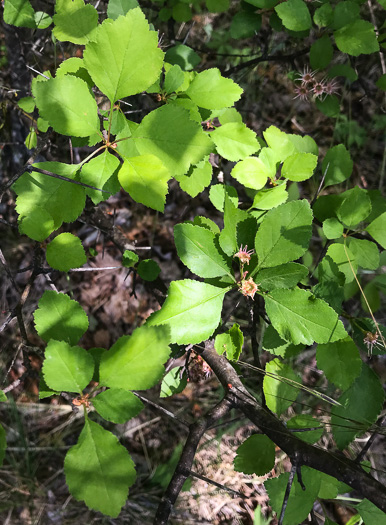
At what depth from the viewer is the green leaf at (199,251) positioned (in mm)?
1094

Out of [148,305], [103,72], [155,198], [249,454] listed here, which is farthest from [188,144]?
[148,305]

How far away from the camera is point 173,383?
1470mm

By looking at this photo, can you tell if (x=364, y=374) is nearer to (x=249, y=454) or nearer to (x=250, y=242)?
(x=249, y=454)

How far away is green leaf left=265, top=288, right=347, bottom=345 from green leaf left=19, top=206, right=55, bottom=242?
66 centimetres

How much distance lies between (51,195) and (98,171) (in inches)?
6.2

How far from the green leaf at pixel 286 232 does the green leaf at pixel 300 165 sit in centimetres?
Result: 38

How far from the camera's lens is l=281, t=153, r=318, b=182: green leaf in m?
1.42

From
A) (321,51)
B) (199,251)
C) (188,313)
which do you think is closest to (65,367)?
(188,313)

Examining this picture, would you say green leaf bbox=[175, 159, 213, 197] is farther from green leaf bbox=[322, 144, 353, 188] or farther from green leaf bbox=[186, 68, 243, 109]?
green leaf bbox=[322, 144, 353, 188]

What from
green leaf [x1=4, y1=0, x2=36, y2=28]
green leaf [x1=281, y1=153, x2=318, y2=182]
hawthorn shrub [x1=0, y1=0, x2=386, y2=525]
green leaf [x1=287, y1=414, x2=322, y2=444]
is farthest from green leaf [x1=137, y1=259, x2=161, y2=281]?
green leaf [x1=4, y1=0, x2=36, y2=28]

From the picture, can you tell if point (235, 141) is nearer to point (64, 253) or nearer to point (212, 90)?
point (212, 90)

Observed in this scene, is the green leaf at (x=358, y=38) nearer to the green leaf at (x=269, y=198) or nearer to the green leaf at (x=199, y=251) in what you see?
the green leaf at (x=269, y=198)

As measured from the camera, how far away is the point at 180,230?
1.09 meters

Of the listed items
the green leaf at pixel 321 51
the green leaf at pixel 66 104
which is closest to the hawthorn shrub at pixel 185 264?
the green leaf at pixel 66 104
